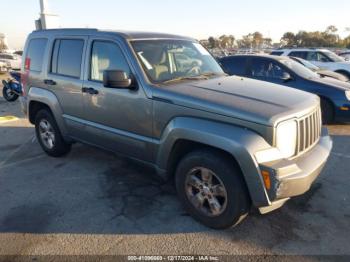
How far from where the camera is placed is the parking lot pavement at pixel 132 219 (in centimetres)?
299

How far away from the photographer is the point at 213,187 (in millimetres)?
3154

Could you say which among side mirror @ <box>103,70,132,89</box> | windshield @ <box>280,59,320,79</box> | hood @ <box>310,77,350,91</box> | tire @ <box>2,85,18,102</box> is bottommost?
tire @ <box>2,85,18,102</box>

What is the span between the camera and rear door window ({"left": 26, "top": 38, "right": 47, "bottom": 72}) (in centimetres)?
505

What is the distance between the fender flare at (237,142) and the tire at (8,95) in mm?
9478

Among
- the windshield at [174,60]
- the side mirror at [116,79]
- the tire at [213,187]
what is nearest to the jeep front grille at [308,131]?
the tire at [213,187]

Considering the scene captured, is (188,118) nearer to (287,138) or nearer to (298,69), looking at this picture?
(287,138)

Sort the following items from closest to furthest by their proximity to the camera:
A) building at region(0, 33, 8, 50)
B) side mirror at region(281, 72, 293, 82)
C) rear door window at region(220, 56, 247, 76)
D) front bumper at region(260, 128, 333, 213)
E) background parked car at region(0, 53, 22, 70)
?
front bumper at region(260, 128, 333, 213), side mirror at region(281, 72, 293, 82), rear door window at region(220, 56, 247, 76), background parked car at region(0, 53, 22, 70), building at region(0, 33, 8, 50)

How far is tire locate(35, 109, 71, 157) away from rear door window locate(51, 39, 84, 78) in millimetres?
814

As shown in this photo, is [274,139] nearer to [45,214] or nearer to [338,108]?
[45,214]

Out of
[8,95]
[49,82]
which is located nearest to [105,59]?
[49,82]

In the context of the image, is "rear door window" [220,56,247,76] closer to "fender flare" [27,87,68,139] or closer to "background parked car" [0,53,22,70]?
"fender flare" [27,87,68,139]

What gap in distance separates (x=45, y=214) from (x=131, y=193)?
1023mm

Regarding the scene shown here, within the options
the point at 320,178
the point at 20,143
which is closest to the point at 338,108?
the point at 320,178

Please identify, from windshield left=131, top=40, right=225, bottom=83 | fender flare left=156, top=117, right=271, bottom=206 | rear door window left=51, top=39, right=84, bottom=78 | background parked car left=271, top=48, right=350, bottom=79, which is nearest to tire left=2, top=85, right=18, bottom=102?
rear door window left=51, top=39, right=84, bottom=78
